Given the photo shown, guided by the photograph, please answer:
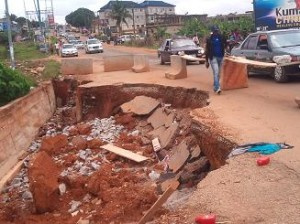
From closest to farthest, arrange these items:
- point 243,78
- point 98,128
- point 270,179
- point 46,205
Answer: point 270,179 → point 46,205 → point 243,78 → point 98,128

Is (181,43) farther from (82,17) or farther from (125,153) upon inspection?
(82,17)

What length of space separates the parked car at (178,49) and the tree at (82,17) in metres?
111

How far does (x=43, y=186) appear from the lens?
9977 mm

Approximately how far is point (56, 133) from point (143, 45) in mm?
40345

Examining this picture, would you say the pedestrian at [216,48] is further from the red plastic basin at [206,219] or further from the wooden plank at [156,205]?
the red plastic basin at [206,219]

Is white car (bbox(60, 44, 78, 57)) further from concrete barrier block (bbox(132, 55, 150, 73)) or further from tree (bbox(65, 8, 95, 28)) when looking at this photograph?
tree (bbox(65, 8, 95, 28))

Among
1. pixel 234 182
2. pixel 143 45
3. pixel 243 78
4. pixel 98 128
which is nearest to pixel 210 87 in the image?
pixel 243 78

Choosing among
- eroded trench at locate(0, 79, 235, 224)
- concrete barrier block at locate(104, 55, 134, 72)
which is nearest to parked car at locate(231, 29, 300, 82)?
eroded trench at locate(0, 79, 235, 224)

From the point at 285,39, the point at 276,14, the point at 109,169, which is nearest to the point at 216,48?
the point at 285,39

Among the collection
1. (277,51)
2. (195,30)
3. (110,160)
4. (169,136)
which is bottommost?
(110,160)

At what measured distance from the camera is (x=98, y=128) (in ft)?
53.7

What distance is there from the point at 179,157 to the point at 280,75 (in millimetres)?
5483

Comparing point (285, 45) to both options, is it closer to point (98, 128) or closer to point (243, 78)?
point (243, 78)

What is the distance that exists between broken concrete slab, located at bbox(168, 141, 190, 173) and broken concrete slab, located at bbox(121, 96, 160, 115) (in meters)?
4.20
